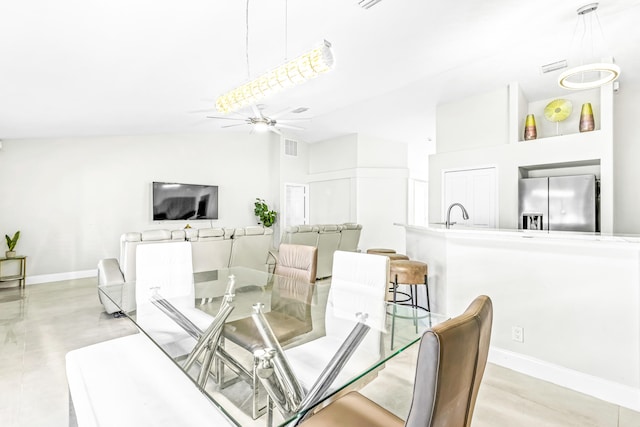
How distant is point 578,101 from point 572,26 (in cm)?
169

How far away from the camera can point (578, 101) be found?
4.38 metres

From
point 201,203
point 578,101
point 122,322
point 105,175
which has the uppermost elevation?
point 578,101

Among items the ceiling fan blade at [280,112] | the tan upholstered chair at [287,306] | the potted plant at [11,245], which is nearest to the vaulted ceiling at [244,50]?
the ceiling fan blade at [280,112]

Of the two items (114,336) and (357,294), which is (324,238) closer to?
(357,294)

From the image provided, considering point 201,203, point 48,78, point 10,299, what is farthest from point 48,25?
point 201,203

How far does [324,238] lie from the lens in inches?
202

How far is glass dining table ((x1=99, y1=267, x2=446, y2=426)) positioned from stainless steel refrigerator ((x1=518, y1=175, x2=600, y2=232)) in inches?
135

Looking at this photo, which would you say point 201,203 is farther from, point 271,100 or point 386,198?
point 386,198

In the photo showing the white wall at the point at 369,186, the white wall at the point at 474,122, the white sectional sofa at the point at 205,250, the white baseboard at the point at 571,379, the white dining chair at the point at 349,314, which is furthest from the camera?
the white wall at the point at 369,186

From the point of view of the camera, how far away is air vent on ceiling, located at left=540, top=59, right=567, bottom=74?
3.77 meters

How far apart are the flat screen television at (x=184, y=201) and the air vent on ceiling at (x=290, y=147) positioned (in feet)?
6.92

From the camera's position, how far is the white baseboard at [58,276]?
5.13 meters

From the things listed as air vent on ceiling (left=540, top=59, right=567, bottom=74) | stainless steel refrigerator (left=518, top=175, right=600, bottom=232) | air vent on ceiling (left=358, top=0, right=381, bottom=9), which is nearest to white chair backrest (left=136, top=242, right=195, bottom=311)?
air vent on ceiling (left=358, top=0, right=381, bottom=9)

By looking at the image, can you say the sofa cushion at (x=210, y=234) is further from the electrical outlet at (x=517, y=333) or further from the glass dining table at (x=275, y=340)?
the electrical outlet at (x=517, y=333)
